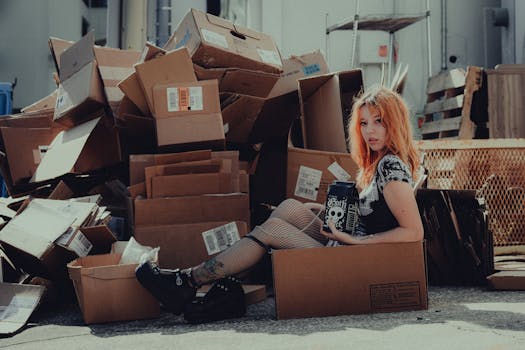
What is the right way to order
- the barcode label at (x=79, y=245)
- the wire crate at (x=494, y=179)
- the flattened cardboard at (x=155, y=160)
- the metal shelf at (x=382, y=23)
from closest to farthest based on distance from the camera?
the barcode label at (x=79, y=245)
the flattened cardboard at (x=155, y=160)
the wire crate at (x=494, y=179)
the metal shelf at (x=382, y=23)

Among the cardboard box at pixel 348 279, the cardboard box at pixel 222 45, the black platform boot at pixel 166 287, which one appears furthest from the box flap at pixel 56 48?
the cardboard box at pixel 348 279

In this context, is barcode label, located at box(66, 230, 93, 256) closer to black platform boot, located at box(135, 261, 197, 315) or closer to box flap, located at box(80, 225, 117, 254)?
box flap, located at box(80, 225, 117, 254)

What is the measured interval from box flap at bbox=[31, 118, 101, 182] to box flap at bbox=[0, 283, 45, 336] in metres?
1.00

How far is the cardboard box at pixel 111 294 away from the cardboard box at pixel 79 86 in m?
1.52

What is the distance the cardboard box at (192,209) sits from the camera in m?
3.75

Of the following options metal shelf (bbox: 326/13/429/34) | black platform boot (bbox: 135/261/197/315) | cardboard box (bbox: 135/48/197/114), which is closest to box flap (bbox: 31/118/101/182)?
cardboard box (bbox: 135/48/197/114)

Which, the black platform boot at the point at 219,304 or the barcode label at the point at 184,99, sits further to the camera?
the barcode label at the point at 184,99

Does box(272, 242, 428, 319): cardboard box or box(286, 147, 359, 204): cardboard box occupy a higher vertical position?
box(286, 147, 359, 204): cardboard box

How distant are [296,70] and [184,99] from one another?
1.21 m

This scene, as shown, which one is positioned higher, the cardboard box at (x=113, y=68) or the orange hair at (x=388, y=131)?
the cardboard box at (x=113, y=68)

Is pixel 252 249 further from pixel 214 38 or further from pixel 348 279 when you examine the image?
pixel 214 38

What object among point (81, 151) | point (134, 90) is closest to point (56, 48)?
point (81, 151)

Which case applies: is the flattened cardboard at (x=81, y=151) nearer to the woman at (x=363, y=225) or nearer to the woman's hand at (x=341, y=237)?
the woman at (x=363, y=225)

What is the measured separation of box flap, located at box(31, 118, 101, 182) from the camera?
4262mm
